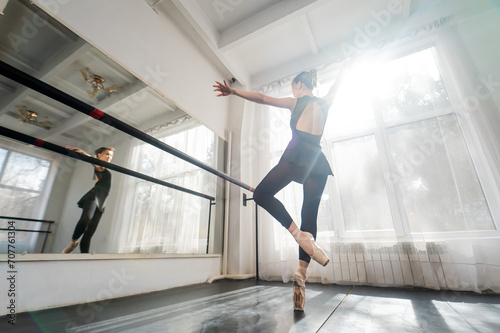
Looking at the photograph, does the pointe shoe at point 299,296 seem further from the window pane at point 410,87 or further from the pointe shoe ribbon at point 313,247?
the window pane at point 410,87

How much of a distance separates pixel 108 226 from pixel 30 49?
111 cm

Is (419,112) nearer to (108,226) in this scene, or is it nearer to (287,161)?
(287,161)

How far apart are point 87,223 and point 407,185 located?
259cm

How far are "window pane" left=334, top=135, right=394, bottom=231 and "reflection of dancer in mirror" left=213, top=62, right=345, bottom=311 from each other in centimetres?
112

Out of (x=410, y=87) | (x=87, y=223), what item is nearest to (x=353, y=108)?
(x=410, y=87)

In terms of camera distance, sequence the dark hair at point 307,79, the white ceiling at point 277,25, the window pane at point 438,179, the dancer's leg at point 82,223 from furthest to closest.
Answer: the white ceiling at point 277,25, the window pane at point 438,179, the dark hair at point 307,79, the dancer's leg at point 82,223

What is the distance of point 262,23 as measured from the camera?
8.07 feet

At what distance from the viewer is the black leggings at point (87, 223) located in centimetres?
125

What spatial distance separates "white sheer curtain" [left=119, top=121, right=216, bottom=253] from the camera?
5.20ft

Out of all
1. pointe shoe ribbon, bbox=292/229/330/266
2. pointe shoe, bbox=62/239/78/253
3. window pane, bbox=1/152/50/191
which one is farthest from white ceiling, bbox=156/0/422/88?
pointe shoe ribbon, bbox=292/229/330/266

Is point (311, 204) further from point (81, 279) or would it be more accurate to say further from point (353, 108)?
point (353, 108)

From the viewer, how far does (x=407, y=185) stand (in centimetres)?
198

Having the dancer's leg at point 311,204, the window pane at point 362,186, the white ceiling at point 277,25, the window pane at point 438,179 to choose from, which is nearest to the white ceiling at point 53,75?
the white ceiling at point 277,25

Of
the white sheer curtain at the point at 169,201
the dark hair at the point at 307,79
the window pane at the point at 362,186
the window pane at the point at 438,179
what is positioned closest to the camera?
the dark hair at the point at 307,79
